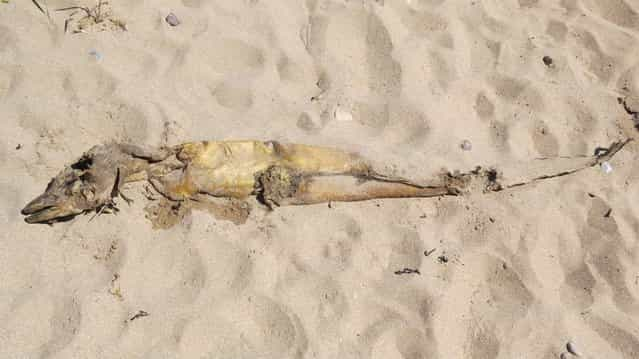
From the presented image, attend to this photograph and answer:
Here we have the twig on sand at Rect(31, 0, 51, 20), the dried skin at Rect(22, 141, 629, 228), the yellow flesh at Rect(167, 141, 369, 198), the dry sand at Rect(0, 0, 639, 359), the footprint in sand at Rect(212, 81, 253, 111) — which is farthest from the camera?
the twig on sand at Rect(31, 0, 51, 20)

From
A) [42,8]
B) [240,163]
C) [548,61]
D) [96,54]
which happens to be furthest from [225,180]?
[548,61]

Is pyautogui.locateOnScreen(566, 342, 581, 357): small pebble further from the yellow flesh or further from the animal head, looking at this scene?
the animal head

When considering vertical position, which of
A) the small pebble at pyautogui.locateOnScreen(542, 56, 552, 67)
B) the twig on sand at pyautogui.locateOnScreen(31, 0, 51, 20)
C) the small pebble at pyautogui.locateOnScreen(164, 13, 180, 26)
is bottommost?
the twig on sand at pyautogui.locateOnScreen(31, 0, 51, 20)

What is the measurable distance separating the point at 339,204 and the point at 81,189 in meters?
1.18

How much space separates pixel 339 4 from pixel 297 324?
1965mm

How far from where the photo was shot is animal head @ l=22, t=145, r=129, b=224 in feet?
8.52

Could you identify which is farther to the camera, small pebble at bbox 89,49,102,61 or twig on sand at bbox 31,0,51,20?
twig on sand at bbox 31,0,51,20

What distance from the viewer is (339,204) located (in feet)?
9.53

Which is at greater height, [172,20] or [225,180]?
[172,20]

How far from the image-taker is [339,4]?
11.7ft

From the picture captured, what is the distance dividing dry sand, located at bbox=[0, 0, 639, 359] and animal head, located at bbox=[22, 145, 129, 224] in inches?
3.5

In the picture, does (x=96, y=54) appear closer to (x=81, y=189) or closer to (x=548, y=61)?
(x=81, y=189)

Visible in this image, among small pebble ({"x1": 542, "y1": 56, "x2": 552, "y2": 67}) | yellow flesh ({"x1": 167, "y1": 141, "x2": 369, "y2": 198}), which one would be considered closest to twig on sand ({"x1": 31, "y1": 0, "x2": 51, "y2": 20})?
yellow flesh ({"x1": 167, "y1": 141, "x2": 369, "y2": 198})

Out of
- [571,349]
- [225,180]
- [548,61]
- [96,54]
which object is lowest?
[571,349]
